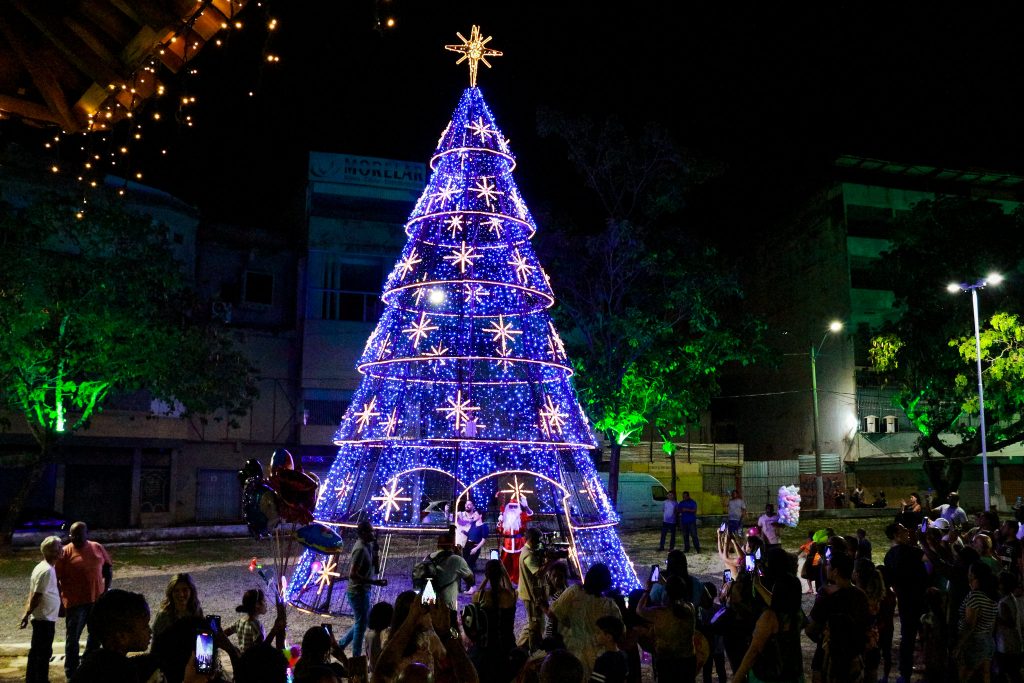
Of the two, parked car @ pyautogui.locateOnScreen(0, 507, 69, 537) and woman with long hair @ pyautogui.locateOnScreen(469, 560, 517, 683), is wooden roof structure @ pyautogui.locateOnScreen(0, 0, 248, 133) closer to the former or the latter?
woman with long hair @ pyautogui.locateOnScreen(469, 560, 517, 683)

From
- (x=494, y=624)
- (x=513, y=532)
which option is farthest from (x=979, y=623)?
(x=513, y=532)

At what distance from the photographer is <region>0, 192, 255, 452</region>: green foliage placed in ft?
65.7

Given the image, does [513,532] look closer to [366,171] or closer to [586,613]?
[586,613]

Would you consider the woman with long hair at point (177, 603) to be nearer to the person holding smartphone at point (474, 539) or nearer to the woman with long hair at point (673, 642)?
the woman with long hair at point (673, 642)

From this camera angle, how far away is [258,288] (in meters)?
31.4

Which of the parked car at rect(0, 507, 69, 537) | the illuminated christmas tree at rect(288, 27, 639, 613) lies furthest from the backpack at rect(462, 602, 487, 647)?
the parked car at rect(0, 507, 69, 537)

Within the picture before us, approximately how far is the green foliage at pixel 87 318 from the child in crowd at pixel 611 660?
18787 millimetres

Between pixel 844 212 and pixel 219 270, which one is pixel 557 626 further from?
pixel 844 212

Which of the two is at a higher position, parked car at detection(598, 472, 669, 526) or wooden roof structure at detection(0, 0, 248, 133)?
wooden roof structure at detection(0, 0, 248, 133)

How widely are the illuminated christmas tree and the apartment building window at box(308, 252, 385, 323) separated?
16.5 m

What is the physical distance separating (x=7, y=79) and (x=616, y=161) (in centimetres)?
2132

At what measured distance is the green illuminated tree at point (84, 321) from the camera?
20.0m

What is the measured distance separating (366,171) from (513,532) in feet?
68.3

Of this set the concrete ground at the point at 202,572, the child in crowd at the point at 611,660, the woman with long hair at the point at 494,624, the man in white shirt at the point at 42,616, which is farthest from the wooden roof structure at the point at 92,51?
the concrete ground at the point at 202,572
